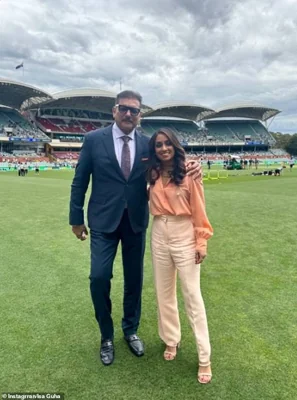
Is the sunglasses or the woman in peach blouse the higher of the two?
the sunglasses

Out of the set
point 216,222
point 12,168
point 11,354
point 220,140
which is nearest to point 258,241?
point 216,222

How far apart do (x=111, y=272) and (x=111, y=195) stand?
64 centimetres

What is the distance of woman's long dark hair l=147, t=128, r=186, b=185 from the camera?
273 cm

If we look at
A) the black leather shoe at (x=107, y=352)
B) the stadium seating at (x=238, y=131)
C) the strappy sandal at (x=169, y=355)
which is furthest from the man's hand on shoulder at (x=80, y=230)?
the stadium seating at (x=238, y=131)

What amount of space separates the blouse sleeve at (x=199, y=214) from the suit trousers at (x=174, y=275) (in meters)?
0.06

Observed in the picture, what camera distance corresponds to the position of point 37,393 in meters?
2.47

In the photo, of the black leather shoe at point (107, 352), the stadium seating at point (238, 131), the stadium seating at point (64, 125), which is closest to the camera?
the black leather shoe at point (107, 352)

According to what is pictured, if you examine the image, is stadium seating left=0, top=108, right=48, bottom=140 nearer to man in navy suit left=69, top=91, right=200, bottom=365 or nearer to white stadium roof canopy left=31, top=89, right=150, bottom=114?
white stadium roof canopy left=31, top=89, right=150, bottom=114

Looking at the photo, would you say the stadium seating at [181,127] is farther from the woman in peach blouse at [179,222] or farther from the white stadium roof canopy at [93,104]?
the woman in peach blouse at [179,222]

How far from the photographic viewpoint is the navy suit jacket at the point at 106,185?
2920 millimetres

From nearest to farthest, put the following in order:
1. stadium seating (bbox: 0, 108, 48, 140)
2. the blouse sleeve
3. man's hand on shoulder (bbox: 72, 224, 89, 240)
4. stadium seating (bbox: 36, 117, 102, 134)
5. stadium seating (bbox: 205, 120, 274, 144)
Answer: the blouse sleeve → man's hand on shoulder (bbox: 72, 224, 89, 240) → stadium seating (bbox: 0, 108, 48, 140) → stadium seating (bbox: 36, 117, 102, 134) → stadium seating (bbox: 205, 120, 274, 144)

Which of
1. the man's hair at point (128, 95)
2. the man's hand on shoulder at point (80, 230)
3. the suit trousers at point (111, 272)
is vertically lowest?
the suit trousers at point (111, 272)

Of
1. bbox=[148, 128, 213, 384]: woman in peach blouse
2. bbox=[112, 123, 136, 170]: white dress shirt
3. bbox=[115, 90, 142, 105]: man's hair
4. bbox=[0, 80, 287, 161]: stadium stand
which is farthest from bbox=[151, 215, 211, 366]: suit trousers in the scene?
bbox=[0, 80, 287, 161]: stadium stand

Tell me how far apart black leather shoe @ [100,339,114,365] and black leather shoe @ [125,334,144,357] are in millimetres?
185
